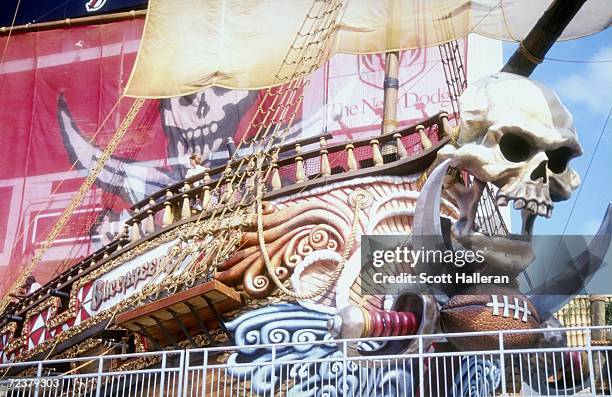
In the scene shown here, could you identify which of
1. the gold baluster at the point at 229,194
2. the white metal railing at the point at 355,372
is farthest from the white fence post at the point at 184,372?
the gold baluster at the point at 229,194

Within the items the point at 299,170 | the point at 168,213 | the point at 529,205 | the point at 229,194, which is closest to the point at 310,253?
the point at 299,170

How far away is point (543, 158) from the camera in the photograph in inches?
407

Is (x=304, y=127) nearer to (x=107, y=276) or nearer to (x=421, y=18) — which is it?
(x=421, y=18)

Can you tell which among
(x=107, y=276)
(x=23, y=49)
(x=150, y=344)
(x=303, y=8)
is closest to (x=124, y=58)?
(x=23, y=49)

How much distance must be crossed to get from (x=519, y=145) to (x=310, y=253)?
221cm

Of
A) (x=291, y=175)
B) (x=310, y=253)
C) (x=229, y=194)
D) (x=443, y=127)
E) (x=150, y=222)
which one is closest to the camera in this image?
(x=310, y=253)

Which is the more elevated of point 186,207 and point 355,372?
point 186,207

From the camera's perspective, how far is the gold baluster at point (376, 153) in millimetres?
11352

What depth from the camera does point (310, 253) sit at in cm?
1104

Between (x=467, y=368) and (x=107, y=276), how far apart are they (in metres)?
4.37

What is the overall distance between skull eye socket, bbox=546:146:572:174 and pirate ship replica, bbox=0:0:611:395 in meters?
0.01

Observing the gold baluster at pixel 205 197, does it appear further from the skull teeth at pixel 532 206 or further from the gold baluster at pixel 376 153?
the skull teeth at pixel 532 206

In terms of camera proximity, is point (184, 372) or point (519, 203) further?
point (519, 203)

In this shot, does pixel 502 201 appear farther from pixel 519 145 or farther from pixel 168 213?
pixel 168 213
